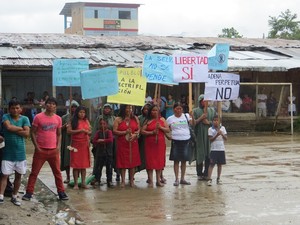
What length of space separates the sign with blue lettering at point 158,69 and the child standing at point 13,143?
285 centimetres

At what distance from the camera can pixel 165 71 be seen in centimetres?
974

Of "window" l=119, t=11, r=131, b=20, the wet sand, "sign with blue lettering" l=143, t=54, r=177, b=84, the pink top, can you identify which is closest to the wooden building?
the wet sand

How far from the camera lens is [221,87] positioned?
391 inches

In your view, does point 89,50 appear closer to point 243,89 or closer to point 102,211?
point 243,89

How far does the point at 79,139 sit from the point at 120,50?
13.0 meters

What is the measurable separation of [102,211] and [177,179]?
89.9 inches

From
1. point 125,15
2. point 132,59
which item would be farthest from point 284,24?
point 132,59

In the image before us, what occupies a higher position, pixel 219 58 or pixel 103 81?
pixel 219 58

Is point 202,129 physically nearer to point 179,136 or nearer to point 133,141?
point 179,136

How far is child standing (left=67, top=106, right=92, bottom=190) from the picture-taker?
8.89 meters

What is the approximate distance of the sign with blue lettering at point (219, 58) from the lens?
1045cm

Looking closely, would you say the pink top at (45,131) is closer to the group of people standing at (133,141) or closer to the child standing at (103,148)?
the group of people standing at (133,141)

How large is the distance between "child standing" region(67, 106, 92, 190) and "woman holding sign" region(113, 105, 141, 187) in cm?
51

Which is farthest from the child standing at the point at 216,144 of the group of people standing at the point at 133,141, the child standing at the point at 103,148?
the child standing at the point at 103,148
